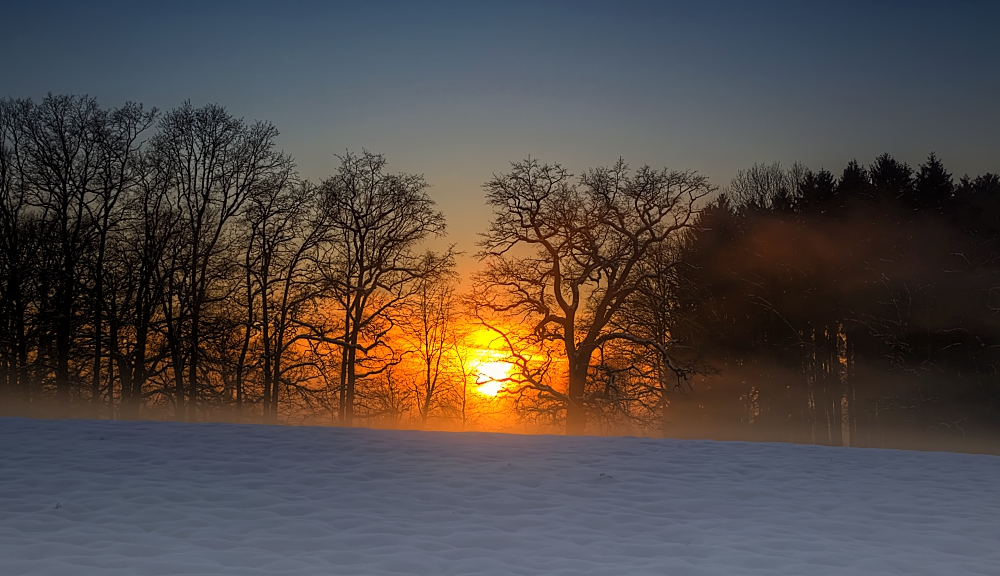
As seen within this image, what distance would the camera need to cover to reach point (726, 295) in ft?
105

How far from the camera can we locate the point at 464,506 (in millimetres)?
8570

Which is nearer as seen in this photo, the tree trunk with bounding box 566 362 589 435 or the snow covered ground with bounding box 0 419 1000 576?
the snow covered ground with bounding box 0 419 1000 576

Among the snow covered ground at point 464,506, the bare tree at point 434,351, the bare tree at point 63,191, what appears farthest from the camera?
the bare tree at point 434,351

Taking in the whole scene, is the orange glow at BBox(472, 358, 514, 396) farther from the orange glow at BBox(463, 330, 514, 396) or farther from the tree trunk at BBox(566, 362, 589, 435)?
the tree trunk at BBox(566, 362, 589, 435)

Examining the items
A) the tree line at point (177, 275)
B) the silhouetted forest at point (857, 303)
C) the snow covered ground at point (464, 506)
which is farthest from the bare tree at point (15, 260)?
the silhouetted forest at point (857, 303)

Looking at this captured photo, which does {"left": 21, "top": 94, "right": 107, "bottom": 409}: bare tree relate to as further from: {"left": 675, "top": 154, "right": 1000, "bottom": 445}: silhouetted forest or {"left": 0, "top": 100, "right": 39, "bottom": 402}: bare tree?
{"left": 675, "top": 154, "right": 1000, "bottom": 445}: silhouetted forest

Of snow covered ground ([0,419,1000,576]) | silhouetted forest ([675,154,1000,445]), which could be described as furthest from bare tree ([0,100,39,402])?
silhouetted forest ([675,154,1000,445])

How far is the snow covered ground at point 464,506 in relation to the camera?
6520mm

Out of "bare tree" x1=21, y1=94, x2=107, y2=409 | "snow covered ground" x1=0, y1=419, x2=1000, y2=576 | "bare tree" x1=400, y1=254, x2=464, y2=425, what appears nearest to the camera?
"snow covered ground" x1=0, y1=419, x2=1000, y2=576

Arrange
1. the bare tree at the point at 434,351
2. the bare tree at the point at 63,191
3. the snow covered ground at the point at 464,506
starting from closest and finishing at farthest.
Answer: the snow covered ground at the point at 464,506 < the bare tree at the point at 63,191 < the bare tree at the point at 434,351

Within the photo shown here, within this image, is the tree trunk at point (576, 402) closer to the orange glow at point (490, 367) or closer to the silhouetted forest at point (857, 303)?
the orange glow at point (490, 367)

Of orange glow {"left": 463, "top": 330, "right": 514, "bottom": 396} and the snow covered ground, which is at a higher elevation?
orange glow {"left": 463, "top": 330, "right": 514, "bottom": 396}

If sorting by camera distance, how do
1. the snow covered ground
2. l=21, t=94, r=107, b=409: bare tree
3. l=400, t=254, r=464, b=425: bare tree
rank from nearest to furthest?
the snow covered ground → l=21, t=94, r=107, b=409: bare tree → l=400, t=254, r=464, b=425: bare tree

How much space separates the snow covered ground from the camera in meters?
6.52
